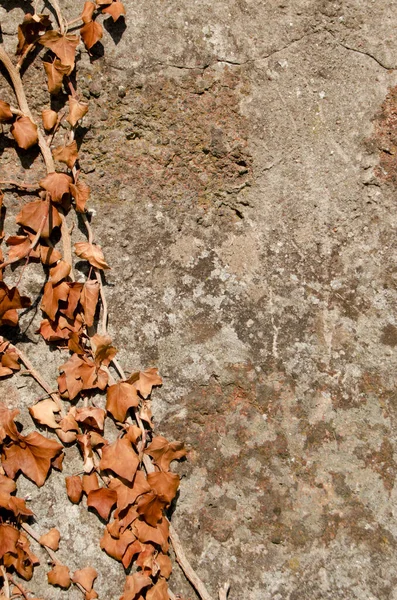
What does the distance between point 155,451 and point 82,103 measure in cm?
92

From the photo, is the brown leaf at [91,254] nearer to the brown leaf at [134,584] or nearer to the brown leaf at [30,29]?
the brown leaf at [30,29]

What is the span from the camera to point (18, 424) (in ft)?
5.52

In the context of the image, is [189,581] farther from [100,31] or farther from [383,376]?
[100,31]

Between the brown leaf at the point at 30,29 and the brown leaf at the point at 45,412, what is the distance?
91 centimetres

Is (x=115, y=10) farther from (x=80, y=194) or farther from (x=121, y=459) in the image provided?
(x=121, y=459)

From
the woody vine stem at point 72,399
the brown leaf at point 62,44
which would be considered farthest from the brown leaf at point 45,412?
the brown leaf at point 62,44

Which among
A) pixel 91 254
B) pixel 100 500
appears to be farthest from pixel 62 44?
pixel 100 500

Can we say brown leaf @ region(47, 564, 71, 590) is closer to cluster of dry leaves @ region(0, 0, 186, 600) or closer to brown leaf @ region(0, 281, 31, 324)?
cluster of dry leaves @ region(0, 0, 186, 600)

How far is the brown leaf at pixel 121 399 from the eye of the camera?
167 cm

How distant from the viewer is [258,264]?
1.76 m

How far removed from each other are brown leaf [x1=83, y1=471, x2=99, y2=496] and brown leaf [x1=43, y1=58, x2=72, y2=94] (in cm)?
100

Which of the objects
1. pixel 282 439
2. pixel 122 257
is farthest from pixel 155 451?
pixel 122 257

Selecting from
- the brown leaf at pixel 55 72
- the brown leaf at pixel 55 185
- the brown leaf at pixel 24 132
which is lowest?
the brown leaf at pixel 55 185

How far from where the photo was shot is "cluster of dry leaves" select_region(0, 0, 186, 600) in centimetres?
165
